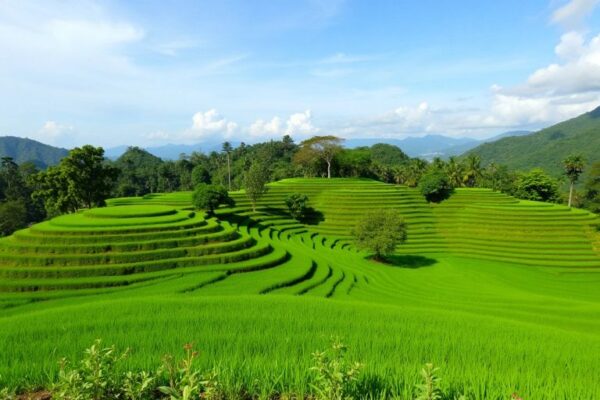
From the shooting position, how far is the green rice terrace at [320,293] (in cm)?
626

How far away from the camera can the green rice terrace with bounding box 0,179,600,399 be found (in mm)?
6262

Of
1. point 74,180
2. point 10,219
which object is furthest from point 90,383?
point 10,219

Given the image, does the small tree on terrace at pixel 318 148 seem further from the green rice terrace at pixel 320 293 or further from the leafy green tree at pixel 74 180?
the leafy green tree at pixel 74 180

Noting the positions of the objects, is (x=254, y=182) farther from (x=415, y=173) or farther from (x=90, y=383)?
(x=415, y=173)

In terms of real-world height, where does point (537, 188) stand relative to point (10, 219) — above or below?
above

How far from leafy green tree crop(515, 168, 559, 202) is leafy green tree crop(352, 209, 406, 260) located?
59509 mm

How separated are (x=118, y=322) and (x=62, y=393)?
23.5 ft

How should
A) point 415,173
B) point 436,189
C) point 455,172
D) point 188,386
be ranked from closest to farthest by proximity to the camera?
point 188,386 < point 436,189 < point 455,172 < point 415,173

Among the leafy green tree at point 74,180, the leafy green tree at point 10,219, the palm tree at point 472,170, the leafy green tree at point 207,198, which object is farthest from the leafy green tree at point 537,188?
the leafy green tree at point 10,219

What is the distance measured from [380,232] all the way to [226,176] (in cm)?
9324

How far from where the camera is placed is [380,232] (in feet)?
135

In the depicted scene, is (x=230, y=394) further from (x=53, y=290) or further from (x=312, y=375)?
(x=53, y=290)

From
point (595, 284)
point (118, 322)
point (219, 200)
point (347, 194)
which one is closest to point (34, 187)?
point (219, 200)

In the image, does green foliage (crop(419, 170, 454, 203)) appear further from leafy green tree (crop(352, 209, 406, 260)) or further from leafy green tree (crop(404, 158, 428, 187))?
leafy green tree (crop(404, 158, 428, 187))
